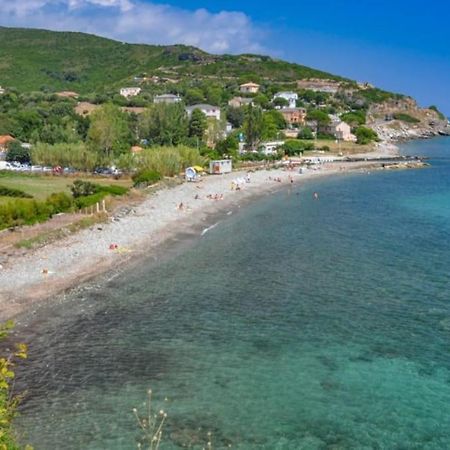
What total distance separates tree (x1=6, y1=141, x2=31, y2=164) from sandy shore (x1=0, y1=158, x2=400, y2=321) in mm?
27034

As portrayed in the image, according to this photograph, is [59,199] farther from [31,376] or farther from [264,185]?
[264,185]

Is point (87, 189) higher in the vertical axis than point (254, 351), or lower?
higher

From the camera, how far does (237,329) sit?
23984 millimetres

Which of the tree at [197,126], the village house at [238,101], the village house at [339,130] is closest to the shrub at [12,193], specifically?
the tree at [197,126]

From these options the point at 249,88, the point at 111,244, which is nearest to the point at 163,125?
the point at 111,244

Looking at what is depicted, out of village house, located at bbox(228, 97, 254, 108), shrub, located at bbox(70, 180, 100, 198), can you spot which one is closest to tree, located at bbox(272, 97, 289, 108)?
village house, located at bbox(228, 97, 254, 108)

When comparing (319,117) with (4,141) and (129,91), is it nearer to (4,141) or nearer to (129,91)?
(129,91)

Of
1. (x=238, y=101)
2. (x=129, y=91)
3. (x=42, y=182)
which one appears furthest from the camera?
(x=129, y=91)

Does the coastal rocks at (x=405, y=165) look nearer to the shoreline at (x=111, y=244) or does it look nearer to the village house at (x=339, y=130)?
the village house at (x=339, y=130)

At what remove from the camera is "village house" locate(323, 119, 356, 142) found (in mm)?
135125

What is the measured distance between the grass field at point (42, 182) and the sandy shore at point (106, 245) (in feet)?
27.6

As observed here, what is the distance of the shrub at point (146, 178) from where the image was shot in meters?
62.6

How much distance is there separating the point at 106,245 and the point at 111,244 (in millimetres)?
380

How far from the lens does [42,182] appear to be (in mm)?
63781
